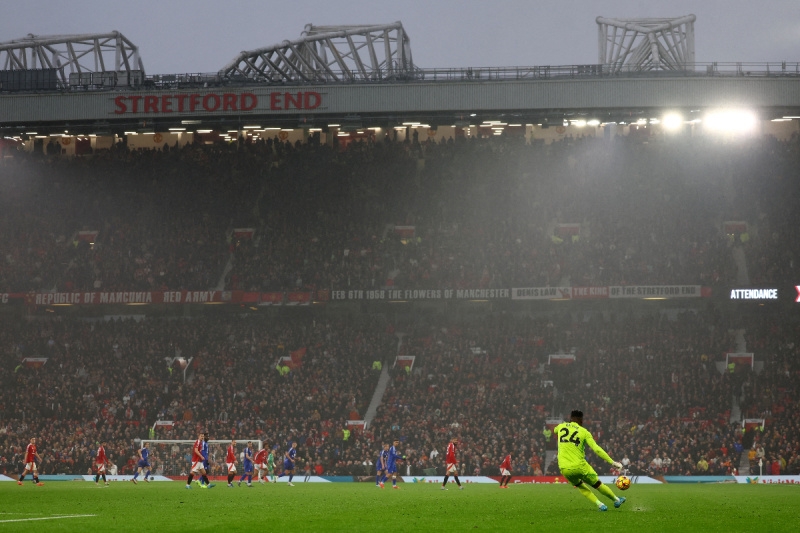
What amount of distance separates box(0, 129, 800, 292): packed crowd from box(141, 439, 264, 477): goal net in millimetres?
13275

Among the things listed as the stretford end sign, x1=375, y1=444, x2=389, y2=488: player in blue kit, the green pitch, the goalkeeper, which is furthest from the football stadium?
the goalkeeper

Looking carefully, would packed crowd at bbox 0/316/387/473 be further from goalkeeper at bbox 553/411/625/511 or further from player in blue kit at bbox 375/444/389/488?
goalkeeper at bbox 553/411/625/511

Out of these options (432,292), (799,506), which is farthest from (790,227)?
(799,506)

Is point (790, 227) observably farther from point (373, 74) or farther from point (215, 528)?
point (215, 528)

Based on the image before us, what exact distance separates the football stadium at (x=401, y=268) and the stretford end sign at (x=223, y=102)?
142 millimetres

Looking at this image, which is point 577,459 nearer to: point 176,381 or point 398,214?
point 176,381

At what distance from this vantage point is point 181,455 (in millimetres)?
44406

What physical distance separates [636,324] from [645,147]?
15.4 meters

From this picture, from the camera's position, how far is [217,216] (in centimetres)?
5972

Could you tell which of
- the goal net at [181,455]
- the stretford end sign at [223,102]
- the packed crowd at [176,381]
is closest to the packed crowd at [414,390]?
the packed crowd at [176,381]

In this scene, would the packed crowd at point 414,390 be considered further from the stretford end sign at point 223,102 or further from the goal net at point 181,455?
the stretford end sign at point 223,102

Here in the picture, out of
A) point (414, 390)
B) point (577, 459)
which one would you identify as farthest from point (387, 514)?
point (414, 390)

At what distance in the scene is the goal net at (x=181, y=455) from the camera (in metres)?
43.6

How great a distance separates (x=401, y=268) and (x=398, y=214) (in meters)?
5.73
